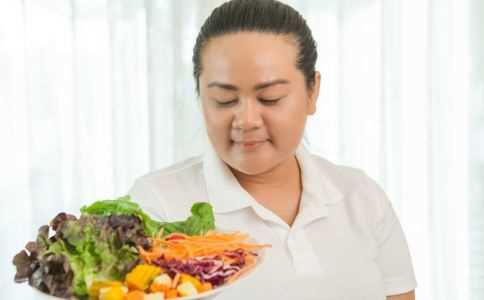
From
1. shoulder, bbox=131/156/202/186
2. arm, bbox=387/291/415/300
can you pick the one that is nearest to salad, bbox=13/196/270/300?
shoulder, bbox=131/156/202/186

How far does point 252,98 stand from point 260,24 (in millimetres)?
155

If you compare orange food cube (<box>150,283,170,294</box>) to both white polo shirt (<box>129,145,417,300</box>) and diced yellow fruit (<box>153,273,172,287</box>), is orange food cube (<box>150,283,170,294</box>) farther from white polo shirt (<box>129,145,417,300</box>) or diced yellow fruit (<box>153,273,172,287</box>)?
white polo shirt (<box>129,145,417,300</box>)

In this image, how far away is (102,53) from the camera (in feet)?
8.59

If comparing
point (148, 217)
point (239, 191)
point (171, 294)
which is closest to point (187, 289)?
point (171, 294)

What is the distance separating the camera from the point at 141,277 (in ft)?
3.19

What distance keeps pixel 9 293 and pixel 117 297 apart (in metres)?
1.84

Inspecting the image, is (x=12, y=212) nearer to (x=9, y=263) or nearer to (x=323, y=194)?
(x=9, y=263)

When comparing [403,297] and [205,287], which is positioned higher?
[205,287]

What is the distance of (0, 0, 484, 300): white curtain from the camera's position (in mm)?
2582

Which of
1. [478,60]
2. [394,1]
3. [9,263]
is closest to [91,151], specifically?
[9,263]

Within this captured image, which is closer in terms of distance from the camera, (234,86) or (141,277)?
(141,277)

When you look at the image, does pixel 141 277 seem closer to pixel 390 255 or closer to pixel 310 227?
pixel 310 227

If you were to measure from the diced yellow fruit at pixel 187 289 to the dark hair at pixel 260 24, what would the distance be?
2.00 feet

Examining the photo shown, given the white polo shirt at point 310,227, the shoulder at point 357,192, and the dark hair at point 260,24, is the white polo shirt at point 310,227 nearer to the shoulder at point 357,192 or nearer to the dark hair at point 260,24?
the shoulder at point 357,192
